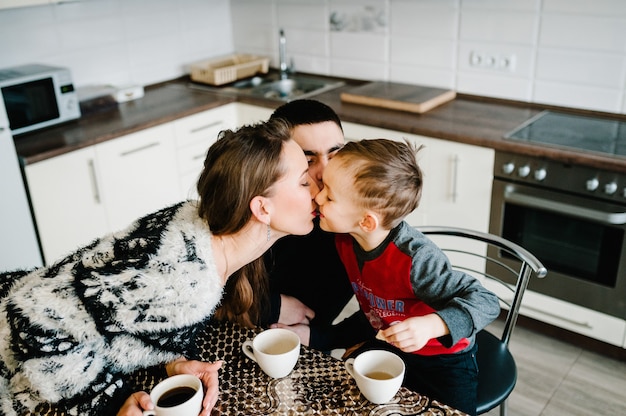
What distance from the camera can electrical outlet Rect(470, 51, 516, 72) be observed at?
273 cm

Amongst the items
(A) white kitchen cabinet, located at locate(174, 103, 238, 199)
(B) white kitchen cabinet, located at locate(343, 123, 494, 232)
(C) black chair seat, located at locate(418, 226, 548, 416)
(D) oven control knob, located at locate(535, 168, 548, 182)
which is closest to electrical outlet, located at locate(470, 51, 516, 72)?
(B) white kitchen cabinet, located at locate(343, 123, 494, 232)

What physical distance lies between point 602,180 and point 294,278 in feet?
4.07

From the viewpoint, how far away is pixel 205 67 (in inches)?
137

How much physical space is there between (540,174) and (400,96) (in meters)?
0.86

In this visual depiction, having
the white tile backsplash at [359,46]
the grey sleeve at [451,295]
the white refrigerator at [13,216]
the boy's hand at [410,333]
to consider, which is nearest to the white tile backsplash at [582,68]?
the white tile backsplash at [359,46]

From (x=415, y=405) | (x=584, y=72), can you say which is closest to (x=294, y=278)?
(x=415, y=405)

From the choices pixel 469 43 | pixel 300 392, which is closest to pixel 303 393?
pixel 300 392

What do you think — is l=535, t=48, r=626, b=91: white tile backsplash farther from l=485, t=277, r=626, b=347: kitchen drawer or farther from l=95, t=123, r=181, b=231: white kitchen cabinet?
l=95, t=123, r=181, b=231: white kitchen cabinet

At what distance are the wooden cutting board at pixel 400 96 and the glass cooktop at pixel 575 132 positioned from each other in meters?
0.45

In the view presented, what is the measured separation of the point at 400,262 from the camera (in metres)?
1.31

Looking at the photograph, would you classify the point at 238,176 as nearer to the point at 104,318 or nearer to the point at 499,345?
the point at 104,318

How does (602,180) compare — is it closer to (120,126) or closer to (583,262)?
(583,262)

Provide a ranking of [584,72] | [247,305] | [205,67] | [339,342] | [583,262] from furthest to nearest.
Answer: [205,67] < [584,72] < [583,262] < [339,342] < [247,305]

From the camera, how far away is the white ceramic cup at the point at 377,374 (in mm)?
985
